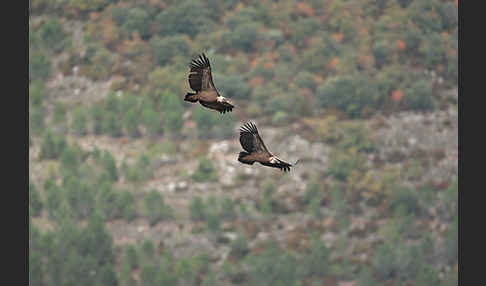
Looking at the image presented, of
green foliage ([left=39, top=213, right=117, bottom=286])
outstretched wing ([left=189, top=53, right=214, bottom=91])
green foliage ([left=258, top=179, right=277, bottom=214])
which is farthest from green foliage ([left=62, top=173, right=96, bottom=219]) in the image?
outstretched wing ([left=189, top=53, right=214, bottom=91])

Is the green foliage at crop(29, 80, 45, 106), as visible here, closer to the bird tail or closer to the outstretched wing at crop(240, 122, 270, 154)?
the outstretched wing at crop(240, 122, 270, 154)

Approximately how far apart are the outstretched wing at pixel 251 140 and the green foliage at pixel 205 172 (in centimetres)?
9088

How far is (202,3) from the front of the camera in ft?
468

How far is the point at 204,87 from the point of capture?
26.9 metres

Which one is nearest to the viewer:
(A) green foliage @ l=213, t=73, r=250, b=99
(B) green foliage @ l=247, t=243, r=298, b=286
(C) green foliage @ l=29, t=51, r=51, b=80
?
(B) green foliage @ l=247, t=243, r=298, b=286

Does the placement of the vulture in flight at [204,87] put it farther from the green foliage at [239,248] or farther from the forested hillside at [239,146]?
the green foliage at [239,248]

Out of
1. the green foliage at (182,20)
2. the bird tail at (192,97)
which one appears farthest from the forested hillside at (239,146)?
the bird tail at (192,97)

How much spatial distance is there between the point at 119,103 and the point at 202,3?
18563 millimetres

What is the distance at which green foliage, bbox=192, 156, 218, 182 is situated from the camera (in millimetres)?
118062

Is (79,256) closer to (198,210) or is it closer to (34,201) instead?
(34,201)

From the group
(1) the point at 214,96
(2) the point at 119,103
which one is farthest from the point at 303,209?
(1) the point at 214,96

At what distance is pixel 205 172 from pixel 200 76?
92011mm

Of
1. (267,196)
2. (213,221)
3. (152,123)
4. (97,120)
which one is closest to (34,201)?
(97,120)

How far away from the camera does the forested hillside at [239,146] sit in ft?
372
